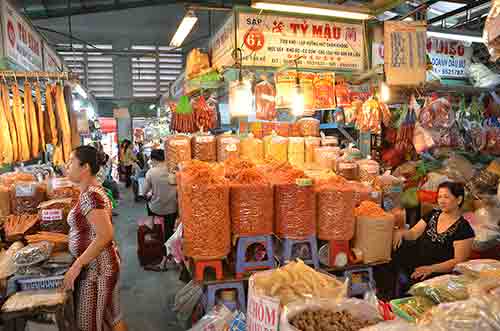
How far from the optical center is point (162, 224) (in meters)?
5.50

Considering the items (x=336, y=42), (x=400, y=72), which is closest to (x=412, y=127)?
(x=400, y=72)

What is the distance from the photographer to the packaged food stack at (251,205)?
2.59 meters

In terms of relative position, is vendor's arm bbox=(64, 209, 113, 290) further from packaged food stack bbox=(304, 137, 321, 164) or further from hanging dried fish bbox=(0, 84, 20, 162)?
packaged food stack bbox=(304, 137, 321, 164)

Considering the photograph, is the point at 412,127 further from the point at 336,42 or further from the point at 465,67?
the point at 465,67

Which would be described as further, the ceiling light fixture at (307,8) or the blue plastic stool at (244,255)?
the ceiling light fixture at (307,8)

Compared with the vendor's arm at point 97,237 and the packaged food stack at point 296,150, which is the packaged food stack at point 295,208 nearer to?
the vendor's arm at point 97,237

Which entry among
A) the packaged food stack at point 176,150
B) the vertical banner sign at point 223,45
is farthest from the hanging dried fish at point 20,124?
the vertical banner sign at point 223,45

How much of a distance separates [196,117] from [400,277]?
8.45 feet

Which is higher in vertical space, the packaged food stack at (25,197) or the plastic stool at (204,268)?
the packaged food stack at (25,197)

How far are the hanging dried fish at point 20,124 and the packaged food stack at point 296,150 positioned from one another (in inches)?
96.8

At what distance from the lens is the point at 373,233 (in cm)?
285

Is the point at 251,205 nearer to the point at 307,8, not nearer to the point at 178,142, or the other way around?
the point at 178,142

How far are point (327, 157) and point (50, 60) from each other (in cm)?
460

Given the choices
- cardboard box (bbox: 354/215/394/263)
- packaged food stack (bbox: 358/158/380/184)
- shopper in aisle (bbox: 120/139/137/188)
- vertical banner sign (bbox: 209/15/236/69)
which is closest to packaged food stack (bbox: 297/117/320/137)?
packaged food stack (bbox: 358/158/380/184)
